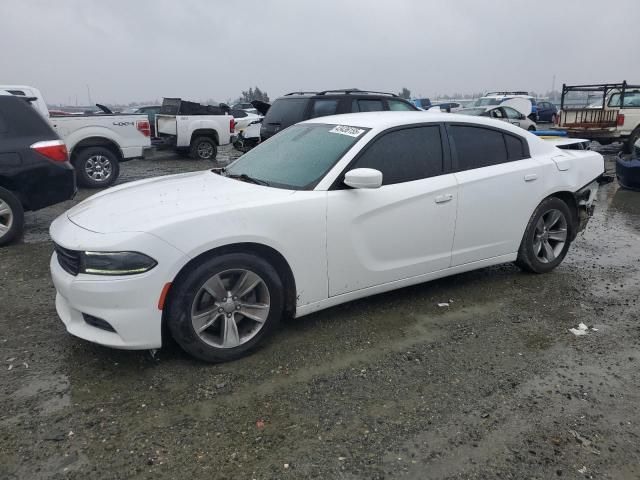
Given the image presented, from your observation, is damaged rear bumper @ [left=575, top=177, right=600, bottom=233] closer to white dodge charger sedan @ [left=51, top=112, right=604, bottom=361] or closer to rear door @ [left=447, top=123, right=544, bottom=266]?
white dodge charger sedan @ [left=51, top=112, right=604, bottom=361]

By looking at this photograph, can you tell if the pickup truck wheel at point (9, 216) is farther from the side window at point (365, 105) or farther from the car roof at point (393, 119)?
the side window at point (365, 105)

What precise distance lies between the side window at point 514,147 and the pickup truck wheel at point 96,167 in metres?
8.21

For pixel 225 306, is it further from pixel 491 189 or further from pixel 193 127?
pixel 193 127

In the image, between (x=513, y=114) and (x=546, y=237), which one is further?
(x=513, y=114)

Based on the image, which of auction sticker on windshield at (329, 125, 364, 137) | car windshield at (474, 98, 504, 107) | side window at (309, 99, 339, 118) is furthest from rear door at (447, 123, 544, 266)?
car windshield at (474, 98, 504, 107)

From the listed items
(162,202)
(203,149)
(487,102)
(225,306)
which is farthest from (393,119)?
(487,102)

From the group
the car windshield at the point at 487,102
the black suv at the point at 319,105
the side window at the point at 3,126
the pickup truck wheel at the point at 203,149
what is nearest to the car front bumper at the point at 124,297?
the side window at the point at 3,126

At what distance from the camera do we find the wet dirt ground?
8.28 feet

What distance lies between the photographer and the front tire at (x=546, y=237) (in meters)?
4.84

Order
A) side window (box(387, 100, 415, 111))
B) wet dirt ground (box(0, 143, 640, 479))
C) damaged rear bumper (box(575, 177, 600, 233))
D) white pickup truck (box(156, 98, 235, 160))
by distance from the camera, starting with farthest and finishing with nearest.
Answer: white pickup truck (box(156, 98, 235, 160))
side window (box(387, 100, 415, 111))
damaged rear bumper (box(575, 177, 600, 233))
wet dirt ground (box(0, 143, 640, 479))

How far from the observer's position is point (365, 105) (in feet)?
31.0

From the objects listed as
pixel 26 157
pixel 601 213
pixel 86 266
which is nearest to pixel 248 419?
pixel 86 266

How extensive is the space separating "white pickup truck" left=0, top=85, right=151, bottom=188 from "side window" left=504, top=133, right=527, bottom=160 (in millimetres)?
8132

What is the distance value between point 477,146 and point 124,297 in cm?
314
